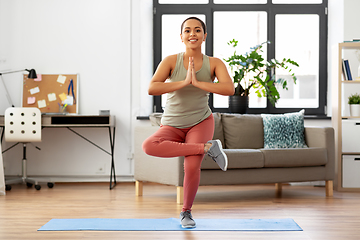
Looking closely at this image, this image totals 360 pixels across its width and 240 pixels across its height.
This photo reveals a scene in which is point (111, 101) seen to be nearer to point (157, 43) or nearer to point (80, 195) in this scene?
point (157, 43)

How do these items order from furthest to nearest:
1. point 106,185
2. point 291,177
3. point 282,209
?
Answer: point 106,185 → point 291,177 → point 282,209

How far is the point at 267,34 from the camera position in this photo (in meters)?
4.99

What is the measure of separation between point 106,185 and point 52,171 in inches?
27.7

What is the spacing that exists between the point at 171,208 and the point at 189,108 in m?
1.01

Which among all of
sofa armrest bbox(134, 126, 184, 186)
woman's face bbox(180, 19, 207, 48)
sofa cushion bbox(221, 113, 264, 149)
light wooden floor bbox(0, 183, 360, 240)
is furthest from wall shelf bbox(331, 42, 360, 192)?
woman's face bbox(180, 19, 207, 48)

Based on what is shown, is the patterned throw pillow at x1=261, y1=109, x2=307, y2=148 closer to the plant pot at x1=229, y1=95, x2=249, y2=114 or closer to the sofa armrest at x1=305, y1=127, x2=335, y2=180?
the sofa armrest at x1=305, y1=127, x2=335, y2=180

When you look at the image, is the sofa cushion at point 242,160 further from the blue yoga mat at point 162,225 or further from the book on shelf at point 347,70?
the book on shelf at point 347,70

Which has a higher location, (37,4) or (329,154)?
(37,4)

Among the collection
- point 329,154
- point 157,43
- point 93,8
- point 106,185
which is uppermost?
point 93,8

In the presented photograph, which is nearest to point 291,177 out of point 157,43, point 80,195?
point 80,195

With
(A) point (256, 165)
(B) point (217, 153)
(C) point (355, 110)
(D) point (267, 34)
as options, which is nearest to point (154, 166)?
(A) point (256, 165)

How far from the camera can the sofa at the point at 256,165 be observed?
11.5ft

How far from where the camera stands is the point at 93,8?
4.78 metres

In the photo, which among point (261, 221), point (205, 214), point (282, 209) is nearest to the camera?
point (261, 221)
